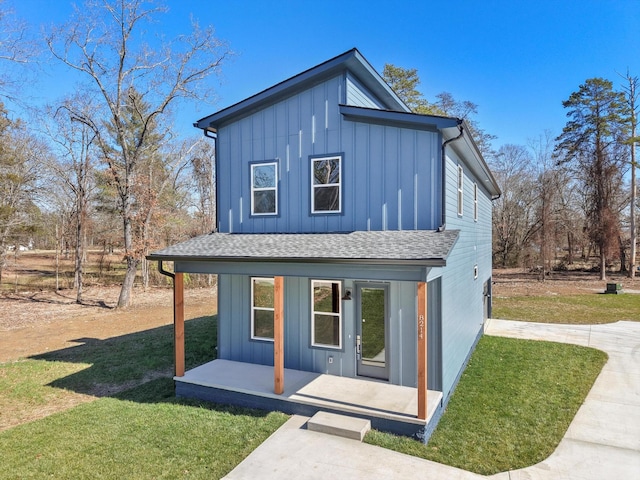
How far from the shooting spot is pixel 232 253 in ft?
22.6

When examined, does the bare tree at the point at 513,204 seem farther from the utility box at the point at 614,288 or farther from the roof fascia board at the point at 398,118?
the roof fascia board at the point at 398,118

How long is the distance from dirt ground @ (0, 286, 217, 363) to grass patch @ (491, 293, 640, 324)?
12.8 metres

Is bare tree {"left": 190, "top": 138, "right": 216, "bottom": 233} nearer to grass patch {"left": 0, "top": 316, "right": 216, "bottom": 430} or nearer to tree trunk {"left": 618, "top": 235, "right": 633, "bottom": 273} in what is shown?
grass patch {"left": 0, "top": 316, "right": 216, "bottom": 430}

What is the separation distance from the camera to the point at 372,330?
697cm

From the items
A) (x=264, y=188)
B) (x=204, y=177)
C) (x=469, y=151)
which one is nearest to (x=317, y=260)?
(x=264, y=188)

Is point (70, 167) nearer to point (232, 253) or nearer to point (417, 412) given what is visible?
point (232, 253)

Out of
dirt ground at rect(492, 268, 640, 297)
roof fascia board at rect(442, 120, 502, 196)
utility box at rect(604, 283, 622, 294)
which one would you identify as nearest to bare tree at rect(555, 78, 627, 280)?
dirt ground at rect(492, 268, 640, 297)

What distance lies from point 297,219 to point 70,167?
1687 cm

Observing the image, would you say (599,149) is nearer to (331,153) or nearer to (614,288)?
(614,288)

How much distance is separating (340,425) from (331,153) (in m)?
4.93

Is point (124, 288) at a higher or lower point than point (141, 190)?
lower

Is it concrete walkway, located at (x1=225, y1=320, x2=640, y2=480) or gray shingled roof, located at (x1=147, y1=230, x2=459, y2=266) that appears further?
gray shingled roof, located at (x1=147, y1=230, x2=459, y2=266)

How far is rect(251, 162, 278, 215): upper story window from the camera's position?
815 cm

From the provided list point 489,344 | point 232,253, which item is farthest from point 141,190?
point 489,344
